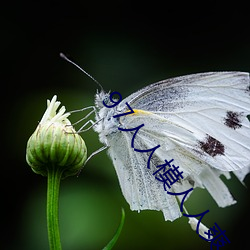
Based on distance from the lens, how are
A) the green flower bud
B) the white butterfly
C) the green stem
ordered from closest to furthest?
the green stem → the green flower bud → the white butterfly

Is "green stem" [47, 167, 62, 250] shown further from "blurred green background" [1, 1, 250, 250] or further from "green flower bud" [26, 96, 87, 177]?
"blurred green background" [1, 1, 250, 250]

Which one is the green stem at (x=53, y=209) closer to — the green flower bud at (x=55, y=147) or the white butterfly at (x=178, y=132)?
the green flower bud at (x=55, y=147)

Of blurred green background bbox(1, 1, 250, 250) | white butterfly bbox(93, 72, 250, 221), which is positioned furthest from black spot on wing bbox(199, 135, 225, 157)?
blurred green background bbox(1, 1, 250, 250)

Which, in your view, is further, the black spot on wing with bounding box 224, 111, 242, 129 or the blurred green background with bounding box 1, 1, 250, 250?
the blurred green background with bounding box 1, 1, 250, 250

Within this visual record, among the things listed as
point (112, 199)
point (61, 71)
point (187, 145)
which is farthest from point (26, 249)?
point (61, 71)

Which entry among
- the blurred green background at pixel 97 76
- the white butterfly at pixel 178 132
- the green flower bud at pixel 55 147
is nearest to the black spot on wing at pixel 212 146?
the white butterfly at pixel 178 132
